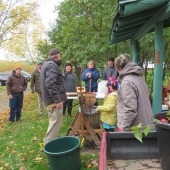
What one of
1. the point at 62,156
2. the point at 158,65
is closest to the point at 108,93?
the point at 158,65

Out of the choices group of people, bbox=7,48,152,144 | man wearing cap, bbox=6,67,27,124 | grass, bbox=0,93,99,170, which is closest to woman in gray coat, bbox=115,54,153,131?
group of people, bbox=7,48,152,144

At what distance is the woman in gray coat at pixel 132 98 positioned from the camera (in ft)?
8.28

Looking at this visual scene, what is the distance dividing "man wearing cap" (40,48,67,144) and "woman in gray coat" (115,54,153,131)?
A: 4.86 ft

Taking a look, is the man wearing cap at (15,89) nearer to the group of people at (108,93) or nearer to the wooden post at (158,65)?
the group of people at (108,93)

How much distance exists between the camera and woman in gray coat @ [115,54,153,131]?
2.52 meters

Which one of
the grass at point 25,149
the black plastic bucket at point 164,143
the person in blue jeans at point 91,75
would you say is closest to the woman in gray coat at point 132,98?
the black plastic bucket at point 164,143

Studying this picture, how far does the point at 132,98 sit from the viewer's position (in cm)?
251

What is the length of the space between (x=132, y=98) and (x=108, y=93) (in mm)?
1306

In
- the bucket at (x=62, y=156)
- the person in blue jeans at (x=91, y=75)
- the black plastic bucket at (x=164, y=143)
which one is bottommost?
the bucket at (x=62, y=156)

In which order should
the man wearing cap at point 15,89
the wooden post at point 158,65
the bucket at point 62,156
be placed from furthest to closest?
the man wearing cap at point 15,89
the wooden post at point 158,65
the bucket at point 62,156

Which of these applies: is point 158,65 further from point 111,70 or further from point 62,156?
point 111,70

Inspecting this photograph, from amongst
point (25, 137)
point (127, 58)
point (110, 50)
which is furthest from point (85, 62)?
point (127, 58)

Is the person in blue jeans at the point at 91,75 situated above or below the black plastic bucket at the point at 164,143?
above

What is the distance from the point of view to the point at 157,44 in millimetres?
3988
